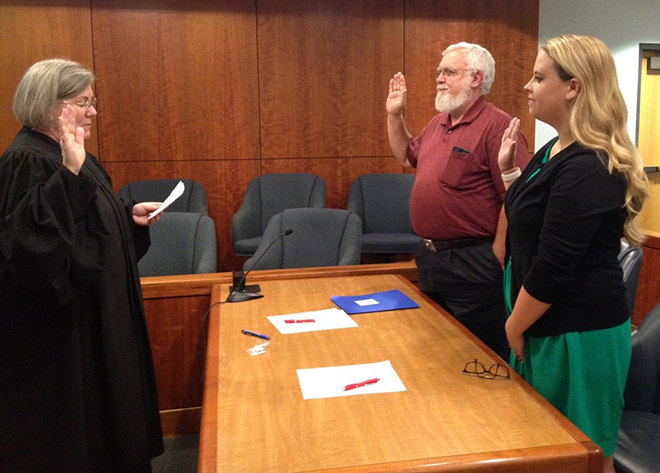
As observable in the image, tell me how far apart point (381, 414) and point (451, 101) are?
1603 millimetres

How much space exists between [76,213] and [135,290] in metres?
0.44

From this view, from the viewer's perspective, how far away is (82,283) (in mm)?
1664

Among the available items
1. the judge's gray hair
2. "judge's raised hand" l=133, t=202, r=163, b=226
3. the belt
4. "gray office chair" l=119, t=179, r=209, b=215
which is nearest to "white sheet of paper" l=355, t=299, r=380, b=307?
the belt

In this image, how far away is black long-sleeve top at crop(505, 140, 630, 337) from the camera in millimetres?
1494

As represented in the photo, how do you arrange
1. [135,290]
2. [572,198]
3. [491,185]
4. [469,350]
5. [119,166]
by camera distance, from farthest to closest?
[119,166]
[491,185]
[135,290]
[469,350]
[572,198]

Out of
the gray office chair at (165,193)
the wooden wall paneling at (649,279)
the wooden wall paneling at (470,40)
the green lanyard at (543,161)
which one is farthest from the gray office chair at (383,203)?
the green lanyard at (543,161)

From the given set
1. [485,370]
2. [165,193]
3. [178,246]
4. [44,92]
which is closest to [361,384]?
[485,370]

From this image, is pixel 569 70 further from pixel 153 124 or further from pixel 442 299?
pixel 153 124

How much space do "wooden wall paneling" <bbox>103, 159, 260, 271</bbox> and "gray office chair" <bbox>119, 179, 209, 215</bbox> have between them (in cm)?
22

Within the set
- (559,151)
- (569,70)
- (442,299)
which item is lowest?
(442,299)

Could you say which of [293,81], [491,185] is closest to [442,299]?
[491,185]

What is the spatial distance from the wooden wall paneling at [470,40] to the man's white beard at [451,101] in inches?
108

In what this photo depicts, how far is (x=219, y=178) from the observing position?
17.1 feet

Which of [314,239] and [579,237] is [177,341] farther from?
[579,237]
